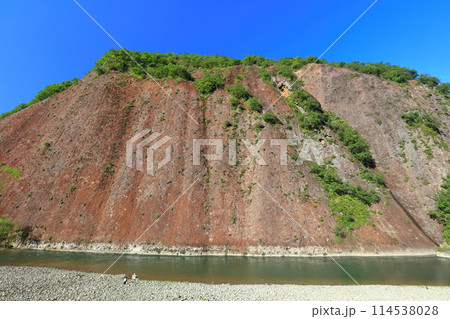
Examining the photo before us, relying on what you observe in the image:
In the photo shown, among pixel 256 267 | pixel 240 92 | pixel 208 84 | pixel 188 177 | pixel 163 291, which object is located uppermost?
pixel 208 84

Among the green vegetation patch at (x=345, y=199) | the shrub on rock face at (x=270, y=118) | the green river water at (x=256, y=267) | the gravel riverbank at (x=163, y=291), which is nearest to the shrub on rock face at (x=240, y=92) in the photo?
the shrub on rock face at (x=270, y=118)

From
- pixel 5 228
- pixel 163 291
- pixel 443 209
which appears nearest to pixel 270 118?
pixel 443 209

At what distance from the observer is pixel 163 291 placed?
12859mm

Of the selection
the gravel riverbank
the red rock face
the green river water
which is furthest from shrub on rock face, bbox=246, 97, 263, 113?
the gravel riverbank

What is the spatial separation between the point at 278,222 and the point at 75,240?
995 inches

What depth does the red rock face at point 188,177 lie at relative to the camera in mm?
27219

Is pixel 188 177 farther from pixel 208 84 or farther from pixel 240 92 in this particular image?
pixel 208 84

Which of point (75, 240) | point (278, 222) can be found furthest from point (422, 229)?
point (75, 240)

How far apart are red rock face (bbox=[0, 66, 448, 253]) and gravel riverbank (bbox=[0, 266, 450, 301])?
11.1m

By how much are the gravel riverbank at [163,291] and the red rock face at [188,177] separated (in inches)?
437

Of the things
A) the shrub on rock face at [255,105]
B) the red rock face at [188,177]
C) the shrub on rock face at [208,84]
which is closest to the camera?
the red rock face at [188,177]

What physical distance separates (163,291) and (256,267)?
34.1 feet

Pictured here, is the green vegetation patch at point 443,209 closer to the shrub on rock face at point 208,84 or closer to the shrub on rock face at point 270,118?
the shrub on rock face at point 270,118

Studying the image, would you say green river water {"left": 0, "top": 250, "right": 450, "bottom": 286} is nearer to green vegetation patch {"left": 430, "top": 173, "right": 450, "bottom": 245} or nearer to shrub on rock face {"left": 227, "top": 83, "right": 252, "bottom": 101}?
green vegetation patch {"left": 430, "top": 173, "right": 450, "bottom": 245}
